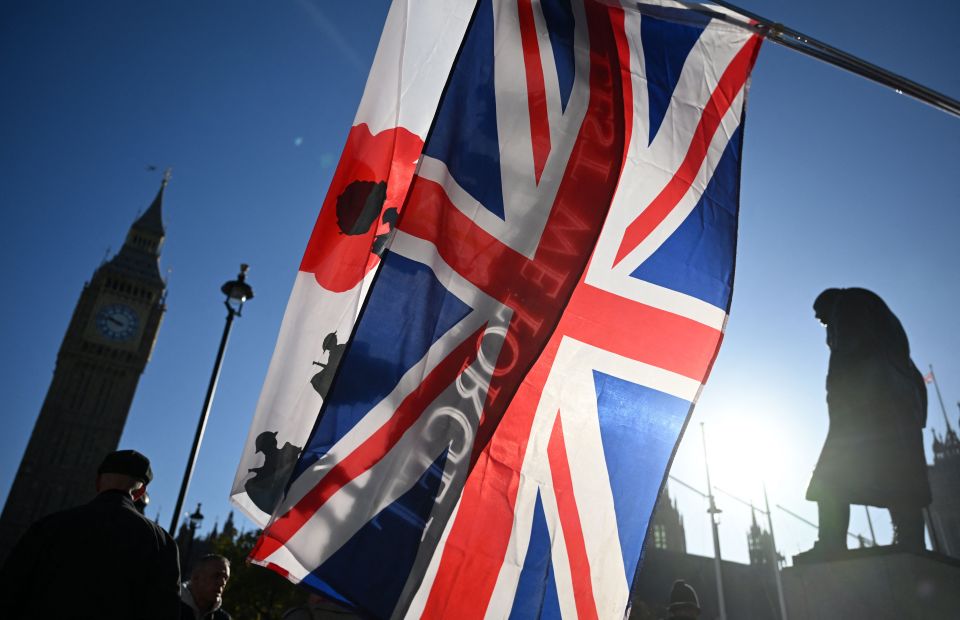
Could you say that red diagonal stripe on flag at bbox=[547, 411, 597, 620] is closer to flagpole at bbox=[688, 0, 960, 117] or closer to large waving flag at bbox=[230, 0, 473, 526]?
large waving flag at bbox=[230, 0, 473, 526]

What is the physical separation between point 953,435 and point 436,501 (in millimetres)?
71085

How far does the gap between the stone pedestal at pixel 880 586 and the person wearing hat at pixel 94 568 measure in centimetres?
490

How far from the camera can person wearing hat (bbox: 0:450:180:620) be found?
8.25 feet

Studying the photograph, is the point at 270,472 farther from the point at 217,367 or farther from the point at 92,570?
the point at 217,367

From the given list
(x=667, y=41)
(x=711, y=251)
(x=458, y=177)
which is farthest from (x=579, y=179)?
(x=667, y=41)

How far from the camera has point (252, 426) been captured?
3373 millimetres

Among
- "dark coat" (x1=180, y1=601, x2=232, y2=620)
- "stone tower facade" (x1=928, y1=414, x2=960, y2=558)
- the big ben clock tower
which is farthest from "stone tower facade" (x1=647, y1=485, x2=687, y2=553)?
"dark coat" (x1=180, y1=601, x2=232, y2=620)

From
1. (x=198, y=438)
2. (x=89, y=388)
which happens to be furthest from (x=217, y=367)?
(x=89, y=388)

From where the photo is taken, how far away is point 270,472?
10.7 ft

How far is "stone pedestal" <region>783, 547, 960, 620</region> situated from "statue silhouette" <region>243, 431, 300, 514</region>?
14.7ft

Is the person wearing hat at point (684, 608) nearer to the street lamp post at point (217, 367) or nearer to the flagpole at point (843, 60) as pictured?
the flagpole at point (843, 60)

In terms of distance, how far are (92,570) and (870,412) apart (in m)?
5.70

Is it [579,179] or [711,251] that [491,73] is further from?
[711,251]

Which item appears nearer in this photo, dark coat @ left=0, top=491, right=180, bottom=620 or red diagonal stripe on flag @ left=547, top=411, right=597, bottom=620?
dark coat @ left=0, top=491, right=180, bottom=620
